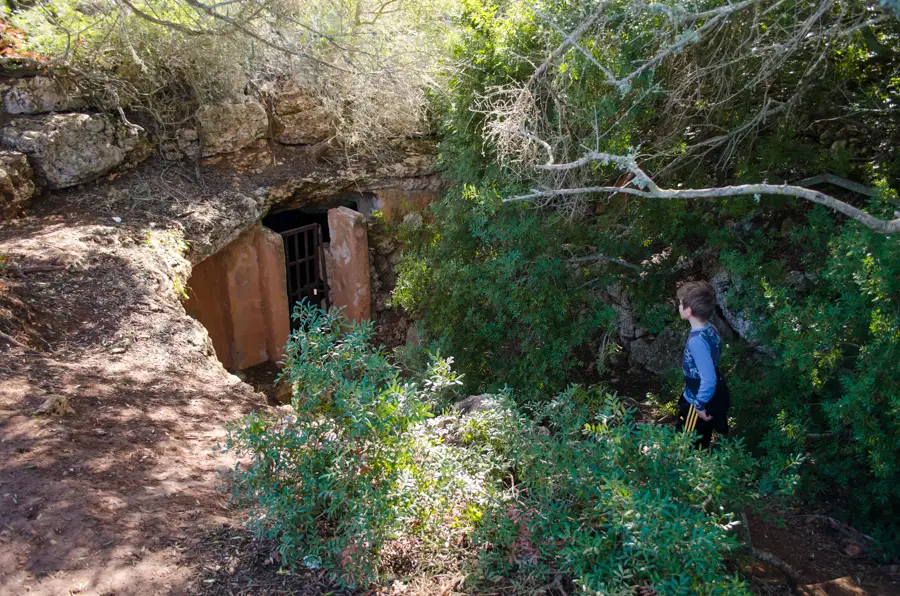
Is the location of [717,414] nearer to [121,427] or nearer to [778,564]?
[778,564]

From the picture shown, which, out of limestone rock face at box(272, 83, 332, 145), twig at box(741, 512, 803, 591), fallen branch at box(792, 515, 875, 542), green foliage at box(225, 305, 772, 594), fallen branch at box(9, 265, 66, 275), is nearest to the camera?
green foliage at box(225, 305, 772, 594)

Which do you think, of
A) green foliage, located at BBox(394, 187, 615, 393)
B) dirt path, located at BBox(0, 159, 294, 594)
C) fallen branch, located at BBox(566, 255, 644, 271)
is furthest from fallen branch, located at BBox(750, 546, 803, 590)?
fallen branch, located at BBox(566, 255, 644, 271)

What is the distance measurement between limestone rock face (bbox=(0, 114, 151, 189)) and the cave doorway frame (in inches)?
100

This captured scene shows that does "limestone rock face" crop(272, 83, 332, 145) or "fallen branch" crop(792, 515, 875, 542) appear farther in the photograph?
"limestone rock face" crop(272, 83, 332, 145)

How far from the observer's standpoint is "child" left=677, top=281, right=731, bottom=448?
3.59m

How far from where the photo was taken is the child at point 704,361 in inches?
141

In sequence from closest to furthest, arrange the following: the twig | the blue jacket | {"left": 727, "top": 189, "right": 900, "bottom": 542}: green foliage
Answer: {"left": 727, "top": 189, "right": 900, "bottom": 542}: green foliage
the twig
the blue jacket

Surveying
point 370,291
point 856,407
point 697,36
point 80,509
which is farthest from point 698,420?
point 370,291

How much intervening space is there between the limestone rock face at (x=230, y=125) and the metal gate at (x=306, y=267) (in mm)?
1457

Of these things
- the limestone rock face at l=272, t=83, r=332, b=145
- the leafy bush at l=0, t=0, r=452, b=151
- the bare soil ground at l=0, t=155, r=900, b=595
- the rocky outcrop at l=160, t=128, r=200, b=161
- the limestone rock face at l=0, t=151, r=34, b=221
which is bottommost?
the bare soil ground at l=0, t=155, r=900, b=595

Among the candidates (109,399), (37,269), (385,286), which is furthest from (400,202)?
(109,399)

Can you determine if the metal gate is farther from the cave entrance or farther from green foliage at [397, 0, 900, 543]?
green foliage at [397, 0, 900, 543]

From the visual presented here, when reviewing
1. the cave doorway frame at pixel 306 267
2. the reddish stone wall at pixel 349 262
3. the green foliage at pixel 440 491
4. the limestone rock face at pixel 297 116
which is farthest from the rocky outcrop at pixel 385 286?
the green foliage at pixel 440 491

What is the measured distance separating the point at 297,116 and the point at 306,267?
7.36 ft
